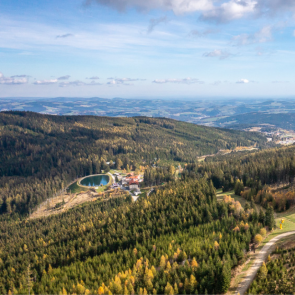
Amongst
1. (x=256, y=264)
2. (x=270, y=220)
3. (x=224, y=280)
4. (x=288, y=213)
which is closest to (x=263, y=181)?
(x=288, y=213)

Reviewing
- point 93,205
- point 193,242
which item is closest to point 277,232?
point 193,242

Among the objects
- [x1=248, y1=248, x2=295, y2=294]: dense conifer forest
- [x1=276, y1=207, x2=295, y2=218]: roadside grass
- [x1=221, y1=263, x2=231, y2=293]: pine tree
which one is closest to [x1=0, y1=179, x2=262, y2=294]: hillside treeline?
[x1=221, y1=263, x2=231, y2=293]: pine tree

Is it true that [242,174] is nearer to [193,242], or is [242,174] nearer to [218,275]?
[193,242]

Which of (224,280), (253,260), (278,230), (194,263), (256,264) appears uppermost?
Result: (224,280)

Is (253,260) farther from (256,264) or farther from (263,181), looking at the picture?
(263,181)

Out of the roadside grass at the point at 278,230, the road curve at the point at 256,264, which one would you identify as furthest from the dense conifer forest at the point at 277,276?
the roadside grass at the point at 278,230

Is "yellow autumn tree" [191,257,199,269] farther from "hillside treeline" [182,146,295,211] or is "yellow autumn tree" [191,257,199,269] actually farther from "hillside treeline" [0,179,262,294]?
"hillside treeline" [182,146,295,211]
